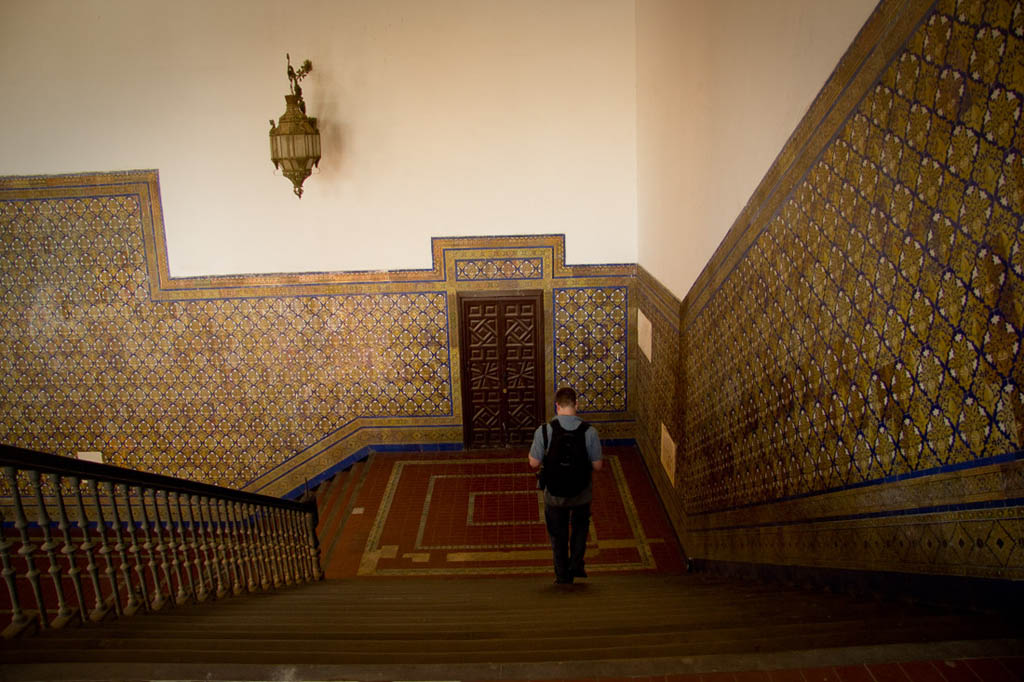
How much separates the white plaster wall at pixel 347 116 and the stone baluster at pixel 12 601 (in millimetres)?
4786

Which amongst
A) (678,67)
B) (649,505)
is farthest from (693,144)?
(649,505)

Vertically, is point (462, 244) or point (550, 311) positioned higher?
point (462, 244)

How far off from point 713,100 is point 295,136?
147 inches

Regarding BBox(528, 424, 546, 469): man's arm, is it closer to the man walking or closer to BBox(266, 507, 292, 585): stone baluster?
the man walking

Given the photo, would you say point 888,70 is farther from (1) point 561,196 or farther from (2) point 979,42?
(1) point 561,196

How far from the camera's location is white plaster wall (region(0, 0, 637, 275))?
246 inches

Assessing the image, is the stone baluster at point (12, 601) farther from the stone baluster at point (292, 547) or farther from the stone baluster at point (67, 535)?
the stone baluster at point (292, 547)

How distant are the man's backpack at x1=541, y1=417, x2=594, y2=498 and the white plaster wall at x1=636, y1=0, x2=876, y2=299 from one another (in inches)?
56.9

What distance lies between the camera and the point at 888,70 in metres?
2.20

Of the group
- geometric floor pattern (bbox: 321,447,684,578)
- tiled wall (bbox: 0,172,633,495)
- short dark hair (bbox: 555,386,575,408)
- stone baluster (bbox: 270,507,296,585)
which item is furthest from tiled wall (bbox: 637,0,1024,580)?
tiled wall (bbox: 0,172,633,495)

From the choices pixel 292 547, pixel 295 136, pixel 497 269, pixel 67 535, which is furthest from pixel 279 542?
pixel 295 136

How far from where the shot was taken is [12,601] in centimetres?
213

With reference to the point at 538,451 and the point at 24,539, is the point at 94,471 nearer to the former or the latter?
the point at 24,539

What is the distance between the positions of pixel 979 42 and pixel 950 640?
1.53m
